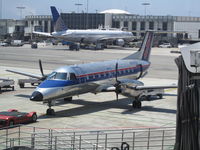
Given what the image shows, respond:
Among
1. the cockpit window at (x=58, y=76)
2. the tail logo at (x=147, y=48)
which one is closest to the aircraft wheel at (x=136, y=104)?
the cockpit window at (x=58, y=76)

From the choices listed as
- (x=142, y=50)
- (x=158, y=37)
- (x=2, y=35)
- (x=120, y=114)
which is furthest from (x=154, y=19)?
(x=120, y=114)

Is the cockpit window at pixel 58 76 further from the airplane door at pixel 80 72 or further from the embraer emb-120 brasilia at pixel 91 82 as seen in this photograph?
the airplane door at pixel 80 72

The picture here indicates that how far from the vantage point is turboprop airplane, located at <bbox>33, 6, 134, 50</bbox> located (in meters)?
116

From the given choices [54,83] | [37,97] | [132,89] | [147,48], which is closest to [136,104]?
[132,89]

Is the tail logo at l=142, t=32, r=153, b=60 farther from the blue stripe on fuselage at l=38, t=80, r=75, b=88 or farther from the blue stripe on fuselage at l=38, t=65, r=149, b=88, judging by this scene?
the blue stripe on fuselage at l=38, t=80, r=75, b=88

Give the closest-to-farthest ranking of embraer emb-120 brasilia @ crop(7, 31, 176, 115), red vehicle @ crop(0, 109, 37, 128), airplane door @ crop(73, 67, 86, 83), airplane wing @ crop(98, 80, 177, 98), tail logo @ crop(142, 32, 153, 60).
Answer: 1. red vehicle @ crop(0, 109, 37, 128)
2. embraer emb-120 brasilia @ crop(7, 31, 176, 115)
3. airplane wing @ crop(98, 80, 177, 98)
4. airplane door @ crop(73, 67, 86, 83)
5. tail logo @ crop(142, 32, 153, 60)

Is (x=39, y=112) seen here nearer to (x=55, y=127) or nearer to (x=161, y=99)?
(x=55, y=127)

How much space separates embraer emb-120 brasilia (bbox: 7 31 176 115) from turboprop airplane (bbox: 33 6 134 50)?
78.7 m

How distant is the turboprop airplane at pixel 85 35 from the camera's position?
11606 centimetres

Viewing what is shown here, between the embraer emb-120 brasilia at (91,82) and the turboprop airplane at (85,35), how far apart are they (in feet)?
258

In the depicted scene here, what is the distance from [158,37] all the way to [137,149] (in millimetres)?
157330

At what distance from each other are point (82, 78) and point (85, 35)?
299ft

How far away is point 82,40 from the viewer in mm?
123688

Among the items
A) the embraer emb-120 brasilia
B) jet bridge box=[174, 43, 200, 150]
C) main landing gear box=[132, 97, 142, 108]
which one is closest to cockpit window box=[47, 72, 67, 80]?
the embraer emb-120 brasilia
